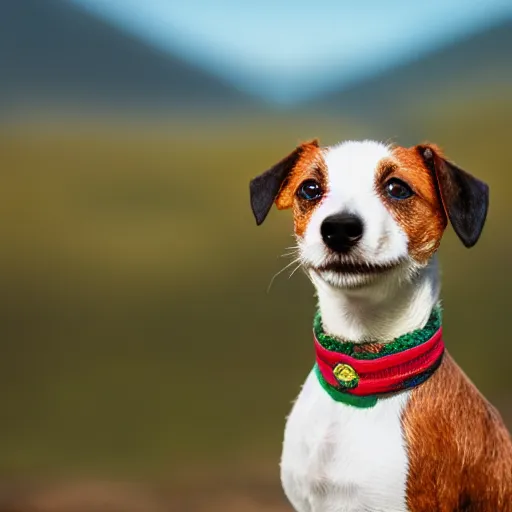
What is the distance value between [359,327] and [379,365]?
0.11 meters

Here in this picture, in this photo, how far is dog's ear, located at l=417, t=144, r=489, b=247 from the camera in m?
2.91

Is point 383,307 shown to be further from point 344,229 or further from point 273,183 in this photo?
point 273,183

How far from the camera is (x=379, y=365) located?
294cm

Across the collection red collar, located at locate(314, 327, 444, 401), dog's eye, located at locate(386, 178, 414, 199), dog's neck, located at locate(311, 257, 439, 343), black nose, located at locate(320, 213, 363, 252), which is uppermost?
dog's eye, located at locate(386, 178, 414, 199)

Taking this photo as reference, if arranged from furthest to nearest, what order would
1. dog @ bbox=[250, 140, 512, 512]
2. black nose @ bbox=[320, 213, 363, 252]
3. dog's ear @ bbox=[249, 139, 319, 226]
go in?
dog's ear @ bbox=[249, 139, 319, 226] → dog @ bbox=[250, 140, 512, 512] → black nose @ bbox=[320, 213, 363, 252]

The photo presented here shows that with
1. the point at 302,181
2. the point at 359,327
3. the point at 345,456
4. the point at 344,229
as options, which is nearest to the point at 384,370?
the point at 359,327

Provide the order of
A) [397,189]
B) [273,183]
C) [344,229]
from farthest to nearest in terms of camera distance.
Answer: [273,183]
[397,189]
[344,229]

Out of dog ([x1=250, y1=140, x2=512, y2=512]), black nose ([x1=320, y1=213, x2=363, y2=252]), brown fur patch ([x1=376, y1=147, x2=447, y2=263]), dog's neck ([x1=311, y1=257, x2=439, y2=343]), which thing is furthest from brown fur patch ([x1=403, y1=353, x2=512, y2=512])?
black nose ([x1=320, y1=213, x2=363, y2=252])

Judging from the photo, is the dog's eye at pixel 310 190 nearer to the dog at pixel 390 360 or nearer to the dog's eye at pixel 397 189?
the dog at pixel 390 360

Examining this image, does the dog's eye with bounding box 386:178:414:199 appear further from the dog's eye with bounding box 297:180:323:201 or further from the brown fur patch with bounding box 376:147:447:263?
the dog's eye with bounding box 297:180:323:201

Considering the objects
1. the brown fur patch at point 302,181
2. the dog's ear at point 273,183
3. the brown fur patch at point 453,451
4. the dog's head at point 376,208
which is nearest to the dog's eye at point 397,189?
the dog's head at point 376,208

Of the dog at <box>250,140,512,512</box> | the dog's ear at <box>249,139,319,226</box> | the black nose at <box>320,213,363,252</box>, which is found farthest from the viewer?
the dog's ear at <box>249,139,319,226</box>

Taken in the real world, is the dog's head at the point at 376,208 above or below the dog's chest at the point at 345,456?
above

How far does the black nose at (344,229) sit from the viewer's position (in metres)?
2.77
